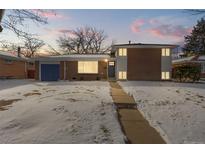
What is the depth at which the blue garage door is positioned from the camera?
23.5 meters

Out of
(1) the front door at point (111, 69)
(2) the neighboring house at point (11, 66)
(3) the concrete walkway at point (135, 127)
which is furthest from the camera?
(2) the neighboring house at point (11, 66)

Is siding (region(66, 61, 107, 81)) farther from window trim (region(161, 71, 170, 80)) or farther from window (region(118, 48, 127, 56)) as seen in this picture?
window trim (region(161, 71, 170, 80))

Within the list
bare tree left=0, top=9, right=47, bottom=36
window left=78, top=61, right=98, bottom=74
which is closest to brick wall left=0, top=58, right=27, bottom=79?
window left=78, top=61, right=98, bottom=74

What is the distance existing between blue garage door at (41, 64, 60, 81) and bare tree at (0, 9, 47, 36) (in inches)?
590

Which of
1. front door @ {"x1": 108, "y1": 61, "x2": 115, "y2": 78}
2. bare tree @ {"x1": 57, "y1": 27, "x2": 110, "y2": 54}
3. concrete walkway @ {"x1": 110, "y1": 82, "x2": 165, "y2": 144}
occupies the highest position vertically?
bare tree @ {"x1": 57, "y1": 27, "x2": 110, "y2": 54}

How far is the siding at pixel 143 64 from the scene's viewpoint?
2164 cm

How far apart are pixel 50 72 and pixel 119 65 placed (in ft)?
22.8

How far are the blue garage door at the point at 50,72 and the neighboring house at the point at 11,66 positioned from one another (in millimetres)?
4667

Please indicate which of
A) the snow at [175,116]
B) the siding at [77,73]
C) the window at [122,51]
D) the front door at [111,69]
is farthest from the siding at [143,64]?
the snow at [175,116]

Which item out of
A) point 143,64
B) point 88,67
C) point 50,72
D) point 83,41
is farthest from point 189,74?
point 83,41

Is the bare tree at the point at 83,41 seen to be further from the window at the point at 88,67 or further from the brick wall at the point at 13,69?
the window at the point at 88,67

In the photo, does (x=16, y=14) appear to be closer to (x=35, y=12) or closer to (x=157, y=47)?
(x=35, y=12)

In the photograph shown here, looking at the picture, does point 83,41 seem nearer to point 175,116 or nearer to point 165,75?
point 165,75

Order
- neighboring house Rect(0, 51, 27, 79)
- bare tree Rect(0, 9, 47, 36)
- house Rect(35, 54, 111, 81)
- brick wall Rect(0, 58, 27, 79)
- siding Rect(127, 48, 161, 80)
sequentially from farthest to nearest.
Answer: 1. brick wall Rect(0, 58, 27, 79)
2. neighboring house Rect(0, 51, 27, 79)
3. house Rect(35, 54, 111, 81)
4. siding Rect(127, 48, 161, 80)
5. bare tree Rect(0, 9, 47, 36)
